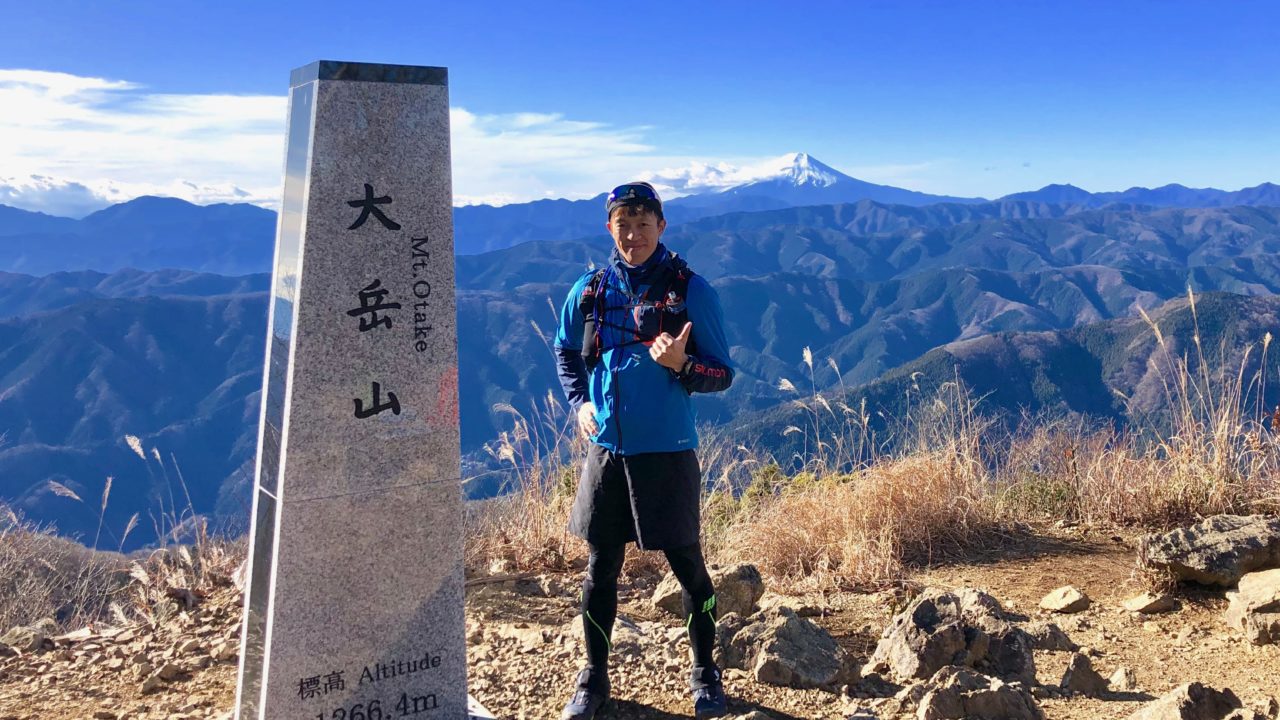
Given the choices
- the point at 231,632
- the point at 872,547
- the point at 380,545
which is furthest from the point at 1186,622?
the point at 231,632

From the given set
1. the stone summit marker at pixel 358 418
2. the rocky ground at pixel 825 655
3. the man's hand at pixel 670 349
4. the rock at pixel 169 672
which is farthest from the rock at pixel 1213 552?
the rock at pixel 169 672

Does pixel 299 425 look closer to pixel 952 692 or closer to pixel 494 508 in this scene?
pixel 952 692

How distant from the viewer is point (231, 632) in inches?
166

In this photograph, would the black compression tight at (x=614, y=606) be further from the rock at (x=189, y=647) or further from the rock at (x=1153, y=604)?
the rock at (x=1153, y=604)

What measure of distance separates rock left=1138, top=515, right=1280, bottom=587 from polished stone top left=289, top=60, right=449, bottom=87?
404cm

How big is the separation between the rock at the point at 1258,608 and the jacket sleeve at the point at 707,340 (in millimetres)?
2707

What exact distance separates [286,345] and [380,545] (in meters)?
0.71

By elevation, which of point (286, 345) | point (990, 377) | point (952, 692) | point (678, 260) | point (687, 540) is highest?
point (678, 260)

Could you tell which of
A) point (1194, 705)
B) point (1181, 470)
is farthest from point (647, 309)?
point (1181, 470)

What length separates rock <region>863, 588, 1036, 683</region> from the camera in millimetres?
3389

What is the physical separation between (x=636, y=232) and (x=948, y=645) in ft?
6.67

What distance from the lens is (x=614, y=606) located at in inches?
124

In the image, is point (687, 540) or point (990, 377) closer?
point (687, 540)

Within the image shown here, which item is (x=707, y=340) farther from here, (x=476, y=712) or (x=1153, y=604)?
(x=1153, y=604)
